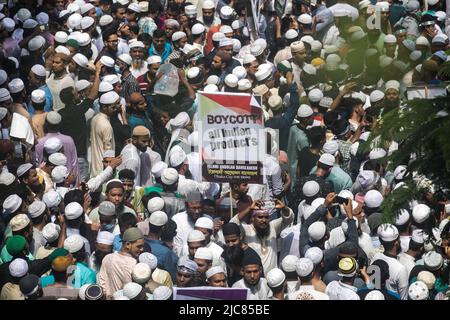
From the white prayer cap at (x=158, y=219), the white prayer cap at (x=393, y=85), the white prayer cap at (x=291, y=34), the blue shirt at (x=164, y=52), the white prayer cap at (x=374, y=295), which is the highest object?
the white prayer cap at (x=291, y=34)

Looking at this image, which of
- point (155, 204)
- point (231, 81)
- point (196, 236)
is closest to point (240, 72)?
point (231, 81)

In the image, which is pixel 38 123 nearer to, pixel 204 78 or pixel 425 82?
pixel 204 78

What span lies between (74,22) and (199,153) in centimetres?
593

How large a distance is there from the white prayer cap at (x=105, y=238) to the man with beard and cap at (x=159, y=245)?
33cm

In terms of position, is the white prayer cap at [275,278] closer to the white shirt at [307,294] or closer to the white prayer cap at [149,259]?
the white shirt at [307,294]

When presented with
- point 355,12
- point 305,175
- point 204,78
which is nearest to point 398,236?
point 305,175

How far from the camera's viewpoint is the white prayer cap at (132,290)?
14016mm

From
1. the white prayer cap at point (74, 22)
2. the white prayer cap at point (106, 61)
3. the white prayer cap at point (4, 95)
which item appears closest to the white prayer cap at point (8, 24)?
the white prayer cap at point (74, 22)

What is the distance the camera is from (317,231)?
50.3 ft

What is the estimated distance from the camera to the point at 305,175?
683 inches

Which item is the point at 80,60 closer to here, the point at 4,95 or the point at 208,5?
the point at 4,95

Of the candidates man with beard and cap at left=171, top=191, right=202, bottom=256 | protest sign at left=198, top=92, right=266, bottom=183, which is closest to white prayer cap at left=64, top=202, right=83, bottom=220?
man with beard and cap at left=171, top=191, right=202, bottom=256

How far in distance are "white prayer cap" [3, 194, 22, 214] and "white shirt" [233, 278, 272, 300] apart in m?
2.43
